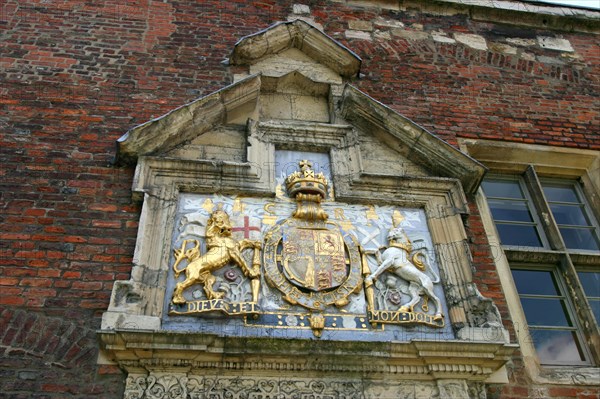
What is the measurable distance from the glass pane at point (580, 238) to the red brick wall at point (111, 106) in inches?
37.1

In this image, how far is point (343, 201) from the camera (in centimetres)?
505

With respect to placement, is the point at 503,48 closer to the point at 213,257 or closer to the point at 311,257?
the point at 311,257

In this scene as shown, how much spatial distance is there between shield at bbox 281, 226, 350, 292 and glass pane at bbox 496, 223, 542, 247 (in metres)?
1.79

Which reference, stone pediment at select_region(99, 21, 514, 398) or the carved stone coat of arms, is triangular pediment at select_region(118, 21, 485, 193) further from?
the carved stone coat of arms

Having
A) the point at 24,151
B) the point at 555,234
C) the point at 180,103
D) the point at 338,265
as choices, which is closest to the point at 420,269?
the point at 338,265

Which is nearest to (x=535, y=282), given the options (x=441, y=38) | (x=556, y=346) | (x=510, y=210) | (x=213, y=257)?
(x=556, y=346)

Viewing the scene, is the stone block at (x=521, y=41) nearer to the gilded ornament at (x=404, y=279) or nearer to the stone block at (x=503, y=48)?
the stone block at (x=503, y=48)

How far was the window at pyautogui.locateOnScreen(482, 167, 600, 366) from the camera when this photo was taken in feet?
16.0

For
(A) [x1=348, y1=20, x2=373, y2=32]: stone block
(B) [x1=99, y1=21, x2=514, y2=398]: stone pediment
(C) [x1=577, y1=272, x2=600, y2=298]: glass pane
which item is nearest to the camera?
(B) [x1=99, y1=21, x2=514, y2=398]: stone pediment

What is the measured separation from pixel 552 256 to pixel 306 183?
2.33m

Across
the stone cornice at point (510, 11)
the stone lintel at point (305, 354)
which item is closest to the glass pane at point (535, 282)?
the stone lintel at point (305, 354)

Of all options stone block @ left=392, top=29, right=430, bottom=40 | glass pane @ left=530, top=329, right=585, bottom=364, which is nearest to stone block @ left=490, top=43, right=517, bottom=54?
stone block @ left=392, top=29, right=430, bottom=40

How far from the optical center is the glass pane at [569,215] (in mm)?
5969

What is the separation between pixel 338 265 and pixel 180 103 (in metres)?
2.32
